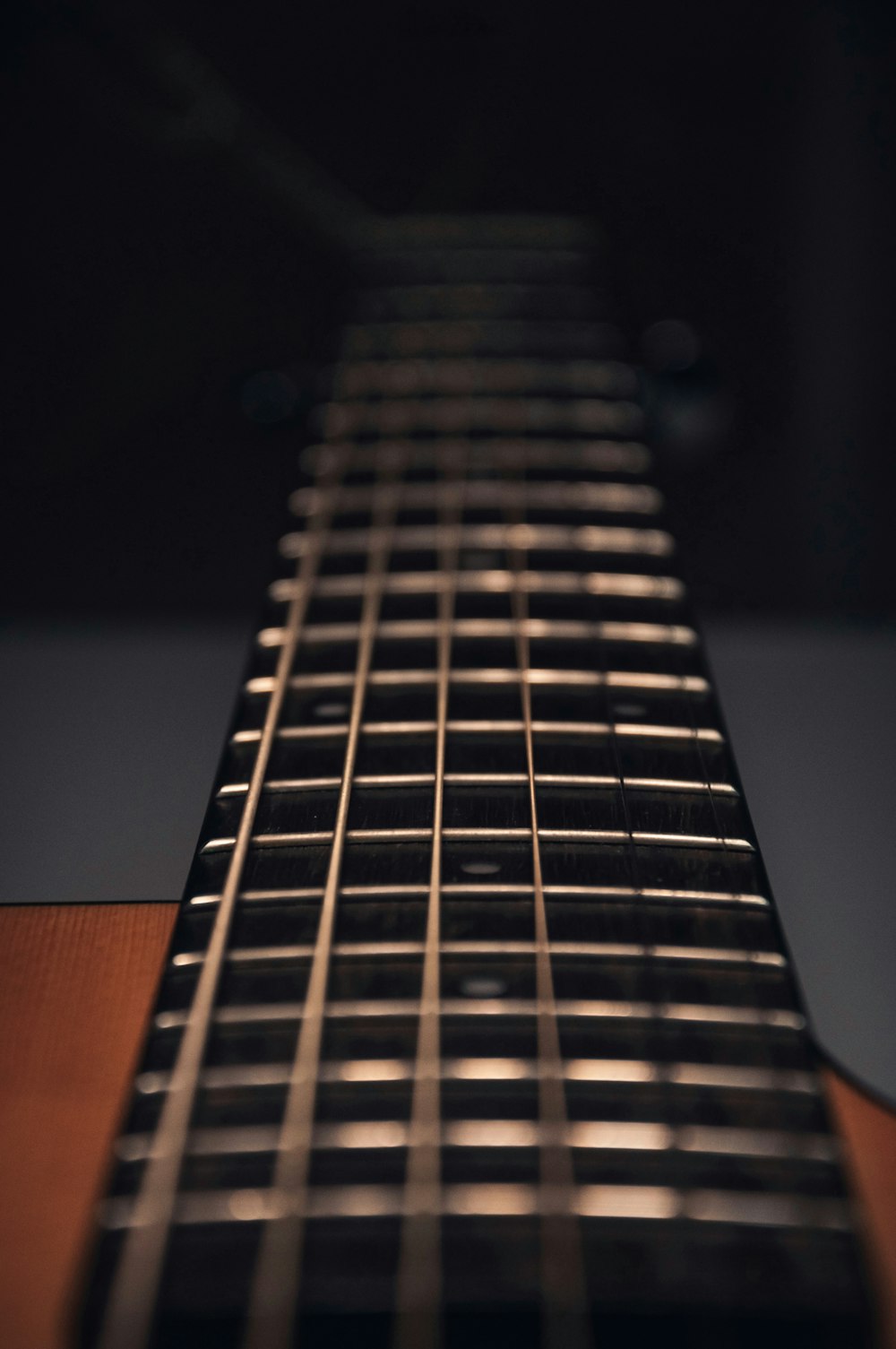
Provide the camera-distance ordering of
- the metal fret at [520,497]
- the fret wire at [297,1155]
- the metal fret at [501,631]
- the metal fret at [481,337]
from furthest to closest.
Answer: the metal fret at [481,337] < the metal fret at [520,497] < the metal fret at [501,631] < the fret wire at [297,1155]

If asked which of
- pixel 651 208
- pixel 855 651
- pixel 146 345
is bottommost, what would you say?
pixel 855 651

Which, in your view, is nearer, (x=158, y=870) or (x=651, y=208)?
(x=158, y=870)

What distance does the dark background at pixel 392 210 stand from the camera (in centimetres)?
121

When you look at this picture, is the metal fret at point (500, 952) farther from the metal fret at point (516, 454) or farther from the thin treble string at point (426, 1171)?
the metal fret at point (516, 454)

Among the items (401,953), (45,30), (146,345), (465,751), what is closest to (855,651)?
(465,751)

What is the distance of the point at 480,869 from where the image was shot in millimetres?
491

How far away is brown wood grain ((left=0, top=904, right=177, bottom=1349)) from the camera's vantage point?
36cm

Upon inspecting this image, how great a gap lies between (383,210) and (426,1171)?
1.07 metres

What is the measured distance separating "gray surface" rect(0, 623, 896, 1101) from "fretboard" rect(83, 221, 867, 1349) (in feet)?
0.44

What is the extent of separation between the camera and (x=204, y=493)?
1260 mm

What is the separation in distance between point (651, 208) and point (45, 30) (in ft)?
2.09

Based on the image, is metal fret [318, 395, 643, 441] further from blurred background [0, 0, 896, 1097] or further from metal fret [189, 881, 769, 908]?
metal fret [189, 881, 769, 908]

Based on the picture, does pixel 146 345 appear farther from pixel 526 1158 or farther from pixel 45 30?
pixel 526 1158

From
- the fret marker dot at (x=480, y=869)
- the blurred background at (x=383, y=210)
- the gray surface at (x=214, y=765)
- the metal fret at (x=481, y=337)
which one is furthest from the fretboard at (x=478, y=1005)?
the blurred background at (x=383, y=210)
